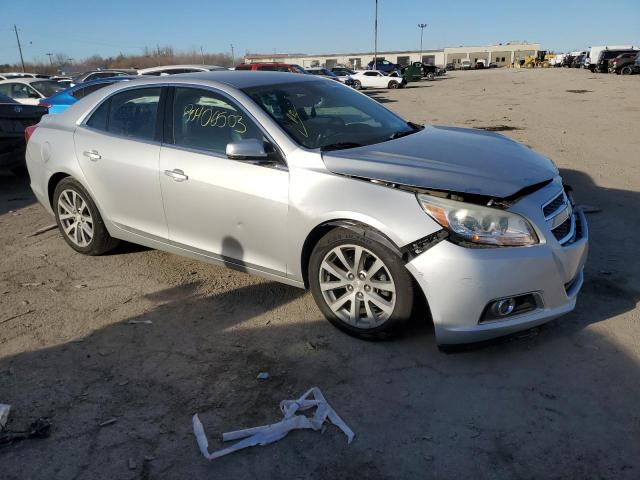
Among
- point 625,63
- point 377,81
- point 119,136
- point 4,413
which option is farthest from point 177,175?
point 625,63

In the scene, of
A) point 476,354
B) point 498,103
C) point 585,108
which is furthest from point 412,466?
point 498,103

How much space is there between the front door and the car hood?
1.70ft

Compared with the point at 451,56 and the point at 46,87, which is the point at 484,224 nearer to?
the point at 46,87

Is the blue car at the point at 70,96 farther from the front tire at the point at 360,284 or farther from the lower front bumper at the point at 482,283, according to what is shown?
the lower front bumper at the point at 482,283

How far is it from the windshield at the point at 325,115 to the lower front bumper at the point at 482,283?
3.91 ft

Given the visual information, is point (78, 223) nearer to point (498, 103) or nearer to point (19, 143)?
point (19, 143)

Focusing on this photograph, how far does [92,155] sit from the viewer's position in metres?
4.50

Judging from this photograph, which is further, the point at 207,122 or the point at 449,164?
the point at 207,122

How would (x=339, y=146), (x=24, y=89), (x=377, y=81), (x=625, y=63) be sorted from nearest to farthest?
(x=339, y=146) → (x=24, y=89) → (x=377, y=81) → (x=625, y=63)

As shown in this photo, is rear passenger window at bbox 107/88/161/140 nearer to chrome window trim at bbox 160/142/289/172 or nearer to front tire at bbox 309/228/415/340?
chrome window trim at bbox 160/142/289/172

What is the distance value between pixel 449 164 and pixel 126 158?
8.39 ft

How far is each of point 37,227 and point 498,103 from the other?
17.0 meters

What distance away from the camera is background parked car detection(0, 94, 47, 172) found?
787 centimetres

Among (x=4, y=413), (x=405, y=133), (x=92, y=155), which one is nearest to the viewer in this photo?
(x=4, y=413)
